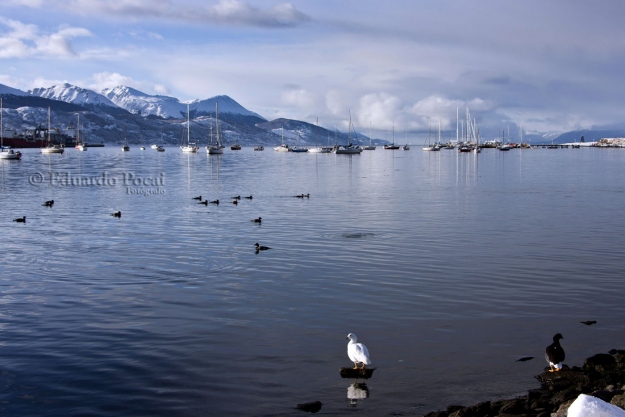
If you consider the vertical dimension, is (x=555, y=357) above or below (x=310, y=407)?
above

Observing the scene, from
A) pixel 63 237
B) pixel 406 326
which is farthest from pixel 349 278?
pixel 63 237

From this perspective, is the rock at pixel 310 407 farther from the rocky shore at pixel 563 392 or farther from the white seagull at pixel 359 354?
the rocky shore at pixel 563 392

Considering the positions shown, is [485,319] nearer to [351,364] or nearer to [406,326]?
[406,326]

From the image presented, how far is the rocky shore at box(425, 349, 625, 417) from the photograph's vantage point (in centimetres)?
1054

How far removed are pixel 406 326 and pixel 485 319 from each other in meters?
2.51

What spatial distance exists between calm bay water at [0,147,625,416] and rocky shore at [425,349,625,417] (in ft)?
2.25

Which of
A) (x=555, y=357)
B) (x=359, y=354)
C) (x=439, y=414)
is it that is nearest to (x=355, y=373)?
(x=359, y=354)

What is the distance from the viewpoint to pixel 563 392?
1158 cm

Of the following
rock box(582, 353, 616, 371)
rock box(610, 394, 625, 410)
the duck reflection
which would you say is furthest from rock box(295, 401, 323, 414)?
rock box(582, 353, 616, 371)

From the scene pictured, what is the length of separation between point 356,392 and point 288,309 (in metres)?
6.16

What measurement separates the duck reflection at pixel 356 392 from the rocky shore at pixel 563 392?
1.59 m

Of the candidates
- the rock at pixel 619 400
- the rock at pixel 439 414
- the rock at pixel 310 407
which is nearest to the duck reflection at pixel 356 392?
the rock at pixel 310 407

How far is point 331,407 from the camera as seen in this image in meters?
12.1

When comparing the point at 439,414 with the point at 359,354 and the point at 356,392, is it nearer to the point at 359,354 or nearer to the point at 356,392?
the point at 356,392
